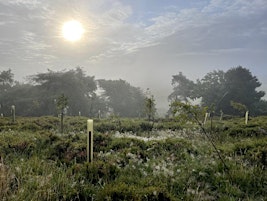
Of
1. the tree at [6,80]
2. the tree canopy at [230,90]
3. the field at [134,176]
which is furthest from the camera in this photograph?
the tree at [6,80]

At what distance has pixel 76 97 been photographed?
165 feet

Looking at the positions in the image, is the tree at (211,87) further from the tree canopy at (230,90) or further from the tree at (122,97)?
the tree at (122,97)

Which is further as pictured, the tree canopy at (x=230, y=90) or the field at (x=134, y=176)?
the tree canopy at (x=230, y=90)

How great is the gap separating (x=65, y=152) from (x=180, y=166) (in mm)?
3320

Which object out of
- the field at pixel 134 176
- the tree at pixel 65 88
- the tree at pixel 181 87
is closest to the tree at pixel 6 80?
the tree at pixel 65 88

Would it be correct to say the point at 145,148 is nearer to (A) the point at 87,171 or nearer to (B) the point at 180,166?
(B) the point at 180,166

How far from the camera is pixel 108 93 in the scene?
62.8m

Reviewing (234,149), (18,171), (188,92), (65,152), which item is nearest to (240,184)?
(234,149)

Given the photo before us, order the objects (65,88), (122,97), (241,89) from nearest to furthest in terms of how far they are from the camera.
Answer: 1. (241,89)
2. (65,88)
3. (122,97)

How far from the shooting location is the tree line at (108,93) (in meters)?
45.1

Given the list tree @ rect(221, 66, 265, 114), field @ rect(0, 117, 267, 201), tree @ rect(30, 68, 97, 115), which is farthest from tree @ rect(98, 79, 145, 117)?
field @ rect(0, 117, 267, 201)

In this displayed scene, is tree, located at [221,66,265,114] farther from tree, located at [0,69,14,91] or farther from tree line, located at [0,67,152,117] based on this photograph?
tree, located at [0,69,14,91]

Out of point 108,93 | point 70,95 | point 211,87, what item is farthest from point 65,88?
point 211,87

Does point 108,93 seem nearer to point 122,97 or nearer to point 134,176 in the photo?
point 122,97
